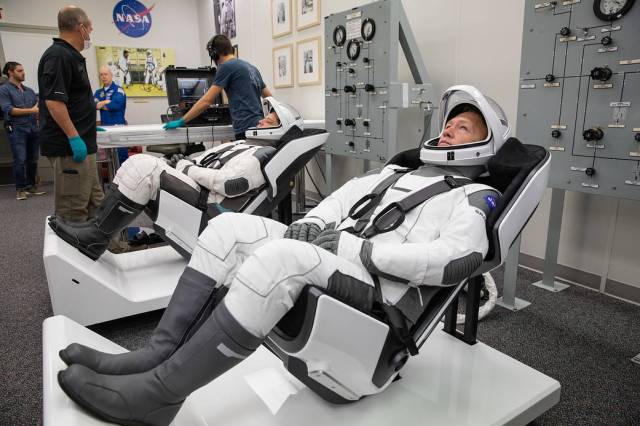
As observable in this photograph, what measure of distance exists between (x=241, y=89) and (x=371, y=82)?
3.45 ft

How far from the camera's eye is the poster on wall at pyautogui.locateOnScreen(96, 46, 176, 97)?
7.26 meters

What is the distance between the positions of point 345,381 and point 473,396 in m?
0.48

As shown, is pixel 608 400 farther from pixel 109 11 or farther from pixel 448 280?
pixel 109 11

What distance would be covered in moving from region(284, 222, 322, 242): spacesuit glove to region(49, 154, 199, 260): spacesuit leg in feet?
4.20

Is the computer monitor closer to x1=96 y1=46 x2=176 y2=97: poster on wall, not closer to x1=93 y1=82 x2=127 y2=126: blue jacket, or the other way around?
x1=93 y1=82 x2=127 y2=126: blue jacket

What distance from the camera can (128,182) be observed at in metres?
2.35

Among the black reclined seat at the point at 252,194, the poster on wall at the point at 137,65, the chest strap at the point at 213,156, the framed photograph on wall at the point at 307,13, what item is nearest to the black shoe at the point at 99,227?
the black reclined seat at the point at 252,194

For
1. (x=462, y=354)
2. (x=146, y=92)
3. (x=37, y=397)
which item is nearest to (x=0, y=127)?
(x=146, y=92)

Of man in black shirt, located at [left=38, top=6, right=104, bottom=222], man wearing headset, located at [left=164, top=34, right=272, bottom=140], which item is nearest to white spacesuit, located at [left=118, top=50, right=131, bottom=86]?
man wearing headset, located at [left=164, top=34, right=272, bottom=140]

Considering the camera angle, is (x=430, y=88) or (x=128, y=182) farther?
(x=430, y=88)

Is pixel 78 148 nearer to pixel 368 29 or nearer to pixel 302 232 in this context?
pixel 302 232

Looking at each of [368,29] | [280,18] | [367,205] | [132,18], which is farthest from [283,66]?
[367,205]

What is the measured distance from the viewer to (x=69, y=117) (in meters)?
2.61

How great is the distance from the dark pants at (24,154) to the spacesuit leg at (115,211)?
156 inches
